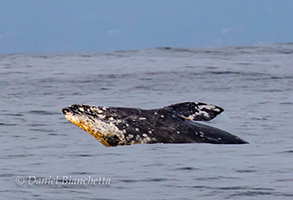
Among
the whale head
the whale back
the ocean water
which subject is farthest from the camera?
the whale back

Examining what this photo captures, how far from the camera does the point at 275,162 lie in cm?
977

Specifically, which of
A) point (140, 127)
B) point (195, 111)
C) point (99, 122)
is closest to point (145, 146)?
point (140, 127)

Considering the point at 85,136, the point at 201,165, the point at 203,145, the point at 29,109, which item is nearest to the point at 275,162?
the point at 201,165

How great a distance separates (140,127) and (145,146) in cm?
44

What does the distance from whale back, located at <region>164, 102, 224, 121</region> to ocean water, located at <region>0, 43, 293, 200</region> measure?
1.86ft

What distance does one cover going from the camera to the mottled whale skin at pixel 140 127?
1134cm

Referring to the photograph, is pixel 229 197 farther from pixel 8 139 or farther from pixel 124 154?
pixel 8 139

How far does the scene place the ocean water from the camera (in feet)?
27.1

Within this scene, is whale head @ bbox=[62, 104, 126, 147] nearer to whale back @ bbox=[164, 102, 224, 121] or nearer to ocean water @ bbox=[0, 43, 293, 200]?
ocean water @ bbox=[0, 43, 293, 200]

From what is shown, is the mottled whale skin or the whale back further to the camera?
the whale back
